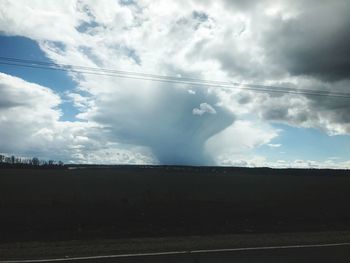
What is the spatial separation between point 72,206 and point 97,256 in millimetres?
16426

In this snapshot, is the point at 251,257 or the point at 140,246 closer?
the point at 251,257

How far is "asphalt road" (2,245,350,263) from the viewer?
32.9 feet

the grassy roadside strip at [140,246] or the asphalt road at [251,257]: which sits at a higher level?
the grassy roadside strip at [140,246]

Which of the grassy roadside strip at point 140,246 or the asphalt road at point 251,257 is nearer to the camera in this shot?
the asphalt road at point 251,257

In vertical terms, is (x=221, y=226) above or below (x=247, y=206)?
below

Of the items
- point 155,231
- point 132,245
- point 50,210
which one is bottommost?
point 132,245

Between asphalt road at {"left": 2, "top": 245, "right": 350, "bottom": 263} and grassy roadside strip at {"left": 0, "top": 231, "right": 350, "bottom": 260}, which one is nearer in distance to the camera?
asphalt road at {"left": 2, "top": 245, "right": 350, "bottom": 263}

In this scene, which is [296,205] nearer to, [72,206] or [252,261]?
[72,206]

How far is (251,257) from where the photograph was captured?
1060 cm

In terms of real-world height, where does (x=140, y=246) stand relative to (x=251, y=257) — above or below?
above

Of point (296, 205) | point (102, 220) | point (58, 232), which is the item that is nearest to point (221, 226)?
point (102, 220)

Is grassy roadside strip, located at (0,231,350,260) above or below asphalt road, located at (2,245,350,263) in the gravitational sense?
above

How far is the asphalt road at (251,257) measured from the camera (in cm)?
1004

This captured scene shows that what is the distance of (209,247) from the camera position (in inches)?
489
